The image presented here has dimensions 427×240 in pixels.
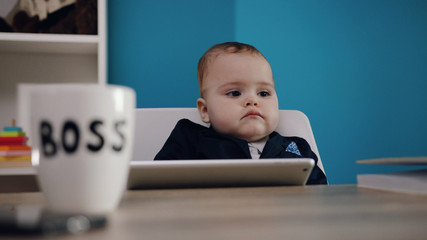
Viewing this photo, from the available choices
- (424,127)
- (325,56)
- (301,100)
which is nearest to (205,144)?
(301,100)

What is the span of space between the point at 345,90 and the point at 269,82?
2.94 ft

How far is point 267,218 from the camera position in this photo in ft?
1.05

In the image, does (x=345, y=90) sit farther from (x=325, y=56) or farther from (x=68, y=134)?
(x=68, y=134)

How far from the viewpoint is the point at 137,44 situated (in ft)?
6.19

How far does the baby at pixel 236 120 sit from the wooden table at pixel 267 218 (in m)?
0.77

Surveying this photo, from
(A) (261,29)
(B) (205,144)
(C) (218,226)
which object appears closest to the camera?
(C) (218,226)

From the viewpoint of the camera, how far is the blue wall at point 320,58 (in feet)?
6.23

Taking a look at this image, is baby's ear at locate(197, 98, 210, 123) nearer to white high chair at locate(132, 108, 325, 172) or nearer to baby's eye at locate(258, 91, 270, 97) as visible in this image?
white high chair at locate(132, 108, 325, 172)

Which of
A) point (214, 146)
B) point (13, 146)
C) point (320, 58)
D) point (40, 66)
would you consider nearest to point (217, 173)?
point (214, 146)

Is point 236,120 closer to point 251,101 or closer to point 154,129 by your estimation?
point 251,101

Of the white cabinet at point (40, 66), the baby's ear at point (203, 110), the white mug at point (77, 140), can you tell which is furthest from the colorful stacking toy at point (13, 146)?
the white mug at point (77, 140)

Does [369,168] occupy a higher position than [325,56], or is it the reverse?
[325,56]

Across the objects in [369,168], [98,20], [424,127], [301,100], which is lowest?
[369,168]

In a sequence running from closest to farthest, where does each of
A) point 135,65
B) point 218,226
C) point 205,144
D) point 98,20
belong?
point 218,226
point 205,144
point 98,20
point 135,65
